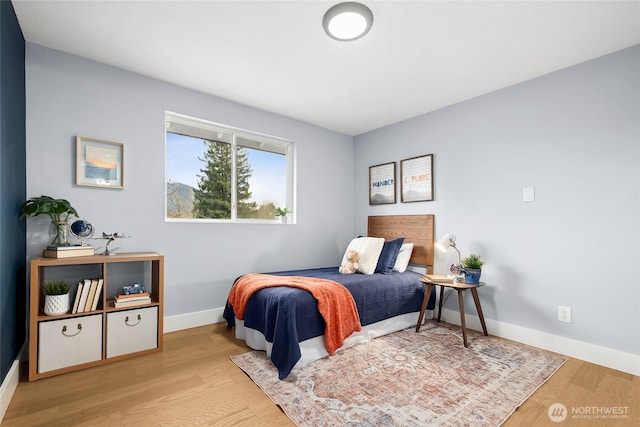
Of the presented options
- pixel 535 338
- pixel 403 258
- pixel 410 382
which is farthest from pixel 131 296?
pixel 535 338

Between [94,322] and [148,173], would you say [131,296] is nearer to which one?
[94,322]

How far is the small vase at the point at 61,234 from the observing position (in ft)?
7.59

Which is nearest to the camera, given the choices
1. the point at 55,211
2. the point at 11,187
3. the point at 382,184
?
the point at 11,187

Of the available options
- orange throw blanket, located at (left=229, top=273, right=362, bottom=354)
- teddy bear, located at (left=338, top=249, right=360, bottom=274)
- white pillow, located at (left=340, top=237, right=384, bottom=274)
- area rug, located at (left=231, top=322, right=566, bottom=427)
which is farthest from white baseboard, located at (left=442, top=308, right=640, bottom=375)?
orange throw blanket, located at (left=229, top=273, right=362, bottom=354)

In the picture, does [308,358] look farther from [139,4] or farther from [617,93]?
[617,93]

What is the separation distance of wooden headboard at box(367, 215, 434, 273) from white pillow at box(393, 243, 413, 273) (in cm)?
13

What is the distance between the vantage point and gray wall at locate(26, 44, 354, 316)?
245cm

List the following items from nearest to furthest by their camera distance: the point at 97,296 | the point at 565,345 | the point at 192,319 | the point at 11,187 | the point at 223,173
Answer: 1. the point at 11,187
2. the point at 97,296
3. the point at 565,345
4. the point at 192,319
5. the point at 223,173

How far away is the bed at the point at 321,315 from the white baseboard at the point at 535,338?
27 cm

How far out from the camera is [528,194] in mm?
2826

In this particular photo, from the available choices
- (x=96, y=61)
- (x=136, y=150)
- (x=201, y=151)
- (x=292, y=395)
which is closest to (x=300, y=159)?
(x=201, y=151)

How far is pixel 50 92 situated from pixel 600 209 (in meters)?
4.40

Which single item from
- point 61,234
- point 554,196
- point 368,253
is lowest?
point 368,253

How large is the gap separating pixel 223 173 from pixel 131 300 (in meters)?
1.62
